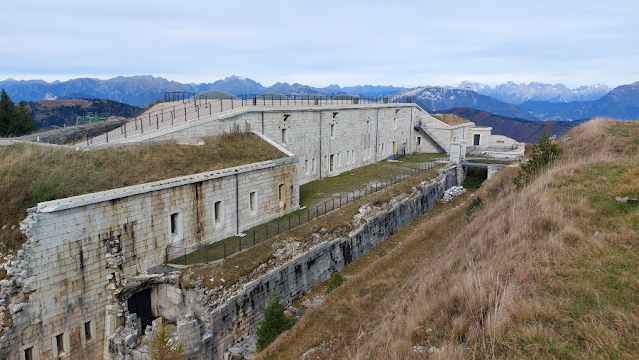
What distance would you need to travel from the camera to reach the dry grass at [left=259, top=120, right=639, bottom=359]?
646 centimetres

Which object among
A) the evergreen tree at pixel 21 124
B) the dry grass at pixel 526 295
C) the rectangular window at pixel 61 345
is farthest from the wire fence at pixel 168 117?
the dry grass at pixel 526 295

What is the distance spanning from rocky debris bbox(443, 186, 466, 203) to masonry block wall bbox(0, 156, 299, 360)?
1000 inches

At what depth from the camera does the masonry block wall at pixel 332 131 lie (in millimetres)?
24864

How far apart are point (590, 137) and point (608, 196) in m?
12.1

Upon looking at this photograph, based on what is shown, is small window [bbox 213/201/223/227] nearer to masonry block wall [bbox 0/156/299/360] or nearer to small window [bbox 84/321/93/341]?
masonry block wall [bbox 0/156/299/360]

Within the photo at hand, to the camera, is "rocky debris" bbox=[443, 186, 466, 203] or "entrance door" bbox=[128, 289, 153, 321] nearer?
"entrance door" bbox=[128, 289, 153, 321]

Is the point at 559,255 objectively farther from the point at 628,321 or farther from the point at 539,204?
the point at 539,204

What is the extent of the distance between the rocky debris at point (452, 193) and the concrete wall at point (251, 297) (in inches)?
521

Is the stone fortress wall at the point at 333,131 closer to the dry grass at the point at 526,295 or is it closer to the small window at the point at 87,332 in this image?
the small window at the point at 87,332

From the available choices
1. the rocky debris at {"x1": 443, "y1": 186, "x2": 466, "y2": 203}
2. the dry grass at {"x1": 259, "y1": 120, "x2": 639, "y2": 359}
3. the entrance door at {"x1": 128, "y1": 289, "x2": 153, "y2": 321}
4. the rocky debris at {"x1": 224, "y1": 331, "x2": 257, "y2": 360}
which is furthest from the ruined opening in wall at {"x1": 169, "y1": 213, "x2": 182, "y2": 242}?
the rocky debris at {"x1": 443, "y1": 186, "x2": 466, "y2": 203}

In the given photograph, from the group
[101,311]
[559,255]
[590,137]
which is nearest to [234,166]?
[101,311]

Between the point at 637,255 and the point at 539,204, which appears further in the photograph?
the point at 539,204

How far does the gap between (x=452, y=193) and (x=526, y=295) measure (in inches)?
1272

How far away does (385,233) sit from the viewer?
1094 inches
